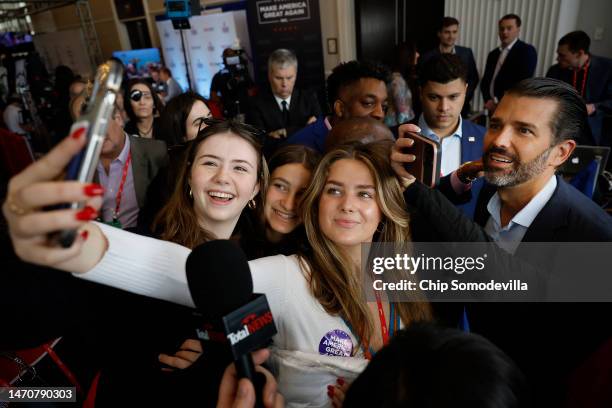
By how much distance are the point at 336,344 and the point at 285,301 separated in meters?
0.21

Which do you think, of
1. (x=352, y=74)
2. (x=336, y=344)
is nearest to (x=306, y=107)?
(x=352, y=74)

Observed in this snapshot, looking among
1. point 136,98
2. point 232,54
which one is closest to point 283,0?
point 232,54

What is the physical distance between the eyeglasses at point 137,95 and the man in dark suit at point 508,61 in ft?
10.8

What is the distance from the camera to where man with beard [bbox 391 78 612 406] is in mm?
1234

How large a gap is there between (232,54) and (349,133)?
3493 mm

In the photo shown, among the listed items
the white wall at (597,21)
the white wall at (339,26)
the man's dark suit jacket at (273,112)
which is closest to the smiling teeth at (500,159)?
the man's dark suit jacket at (273,112)

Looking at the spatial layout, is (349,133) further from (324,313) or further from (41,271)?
(41,271)

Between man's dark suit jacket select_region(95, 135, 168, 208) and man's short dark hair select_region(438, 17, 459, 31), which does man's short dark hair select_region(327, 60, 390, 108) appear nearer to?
man's dark suit jacket select_region(95, 135, 168, 208)

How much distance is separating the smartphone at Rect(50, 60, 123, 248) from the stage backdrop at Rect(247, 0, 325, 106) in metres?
5.31

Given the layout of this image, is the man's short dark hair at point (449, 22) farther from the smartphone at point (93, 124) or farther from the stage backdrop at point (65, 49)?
the stage backdrop at point (65, 49)

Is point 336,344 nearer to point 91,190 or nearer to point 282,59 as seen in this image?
point 91,190

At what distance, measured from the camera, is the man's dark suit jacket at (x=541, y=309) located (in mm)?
1150

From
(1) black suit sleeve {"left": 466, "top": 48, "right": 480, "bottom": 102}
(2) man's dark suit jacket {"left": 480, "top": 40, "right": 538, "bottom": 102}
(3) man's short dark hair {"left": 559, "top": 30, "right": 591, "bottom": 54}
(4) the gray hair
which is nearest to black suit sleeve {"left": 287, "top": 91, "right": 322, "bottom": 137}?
(4) the gray hair

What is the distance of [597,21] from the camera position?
171 inches
